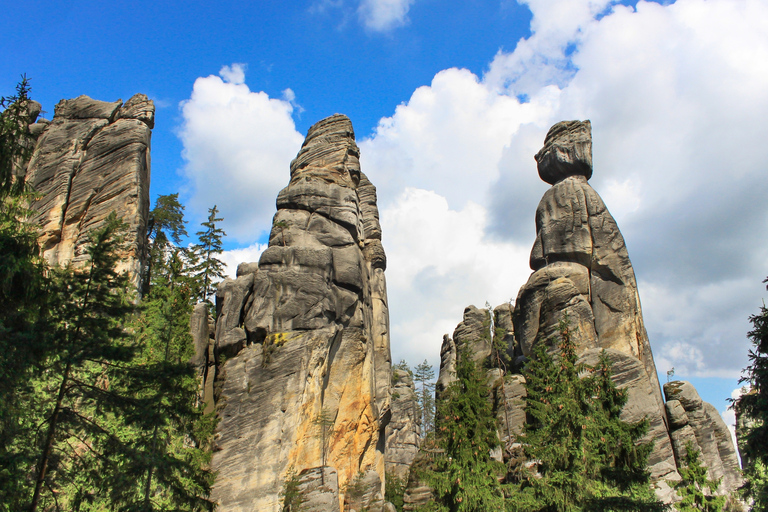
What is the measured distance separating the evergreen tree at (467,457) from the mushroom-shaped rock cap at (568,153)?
77.3 ft

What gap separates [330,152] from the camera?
1462 inches

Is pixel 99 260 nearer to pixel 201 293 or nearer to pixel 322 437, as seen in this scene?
pixel 322 437

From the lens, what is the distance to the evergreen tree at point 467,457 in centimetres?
2038

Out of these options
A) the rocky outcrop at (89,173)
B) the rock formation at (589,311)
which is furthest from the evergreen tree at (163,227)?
the rock formation at (589,311)

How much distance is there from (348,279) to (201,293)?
11.8m

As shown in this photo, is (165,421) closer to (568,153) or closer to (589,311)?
(589,311)

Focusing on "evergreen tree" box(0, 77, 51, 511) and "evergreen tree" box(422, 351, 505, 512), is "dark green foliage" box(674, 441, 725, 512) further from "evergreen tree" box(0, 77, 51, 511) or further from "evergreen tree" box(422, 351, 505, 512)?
"evergreen tree" box(0, 77, 51, 511)

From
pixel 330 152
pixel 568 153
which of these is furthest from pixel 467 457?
pixel 568 153

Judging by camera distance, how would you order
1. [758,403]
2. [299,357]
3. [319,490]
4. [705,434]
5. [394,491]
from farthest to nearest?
[394,491]
[705,434]
[299,357]
[319,490]
[758,403]

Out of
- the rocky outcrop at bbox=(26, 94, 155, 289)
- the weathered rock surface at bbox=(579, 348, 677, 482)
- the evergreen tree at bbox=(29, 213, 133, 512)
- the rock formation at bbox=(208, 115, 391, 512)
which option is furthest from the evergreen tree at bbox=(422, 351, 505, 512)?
the rocky outcrop at bbox=(26, 94, 155, 289)

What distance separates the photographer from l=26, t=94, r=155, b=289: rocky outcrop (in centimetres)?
3108

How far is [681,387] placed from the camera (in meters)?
32.2

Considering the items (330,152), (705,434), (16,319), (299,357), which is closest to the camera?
(16,319)

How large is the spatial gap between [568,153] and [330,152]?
1797 cm
